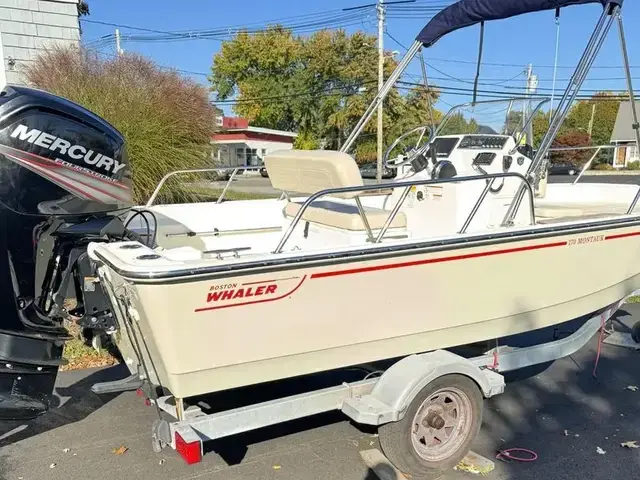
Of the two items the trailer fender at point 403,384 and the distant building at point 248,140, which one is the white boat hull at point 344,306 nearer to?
the trailer fender at point 403,384

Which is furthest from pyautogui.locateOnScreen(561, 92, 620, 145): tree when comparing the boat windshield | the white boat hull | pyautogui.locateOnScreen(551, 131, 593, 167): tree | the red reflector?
the red reflector

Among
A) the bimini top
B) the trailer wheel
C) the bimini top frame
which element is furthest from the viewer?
the bimini top

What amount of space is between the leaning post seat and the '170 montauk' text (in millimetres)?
915

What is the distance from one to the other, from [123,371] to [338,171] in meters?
2.61

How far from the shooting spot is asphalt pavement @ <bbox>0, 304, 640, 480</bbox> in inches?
131

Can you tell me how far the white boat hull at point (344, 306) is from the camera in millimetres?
2693

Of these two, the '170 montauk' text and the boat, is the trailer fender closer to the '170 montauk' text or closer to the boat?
Answer: the boat

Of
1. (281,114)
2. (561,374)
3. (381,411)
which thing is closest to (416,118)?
(281,114)

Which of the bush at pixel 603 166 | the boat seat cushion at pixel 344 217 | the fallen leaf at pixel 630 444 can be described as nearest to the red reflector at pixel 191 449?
the boat seat cushion at pixel 344 217

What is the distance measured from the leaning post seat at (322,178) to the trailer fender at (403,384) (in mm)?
866

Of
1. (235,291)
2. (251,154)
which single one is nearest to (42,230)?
(235,291)

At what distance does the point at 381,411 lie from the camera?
3.04 metres

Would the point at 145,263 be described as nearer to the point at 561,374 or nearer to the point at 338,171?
the point at 338,171

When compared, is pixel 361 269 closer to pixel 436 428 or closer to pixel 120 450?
pixel 436 428
